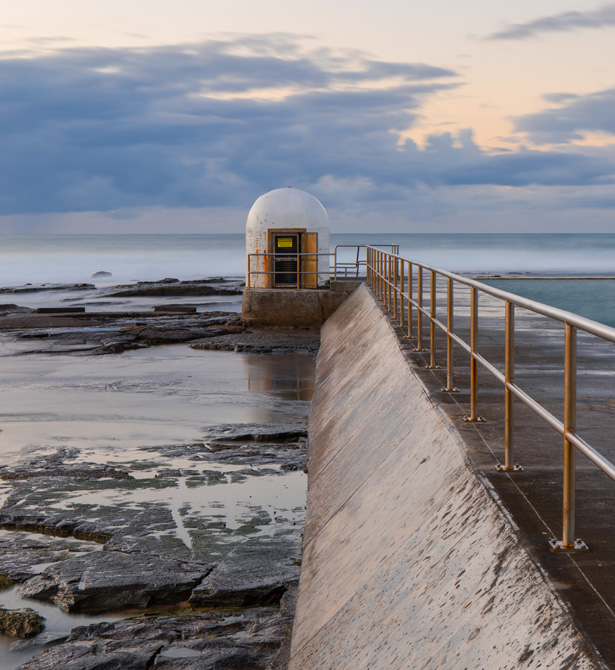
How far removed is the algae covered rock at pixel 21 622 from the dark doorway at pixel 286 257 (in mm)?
21208

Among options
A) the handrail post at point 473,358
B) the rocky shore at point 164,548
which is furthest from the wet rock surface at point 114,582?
the handrail post at point 473,358

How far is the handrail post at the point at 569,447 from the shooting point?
2.93 meters

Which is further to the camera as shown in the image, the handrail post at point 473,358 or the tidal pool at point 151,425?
the tidal pool at point 151,425

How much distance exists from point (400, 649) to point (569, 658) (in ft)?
3.00

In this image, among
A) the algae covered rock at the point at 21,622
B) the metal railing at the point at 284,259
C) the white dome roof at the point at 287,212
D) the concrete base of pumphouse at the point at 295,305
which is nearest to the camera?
the algae covered rock at the point at 21,622

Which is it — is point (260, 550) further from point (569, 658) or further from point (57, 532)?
point (569, 658)

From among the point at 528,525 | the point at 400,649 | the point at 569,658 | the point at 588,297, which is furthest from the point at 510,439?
the point at 588,297

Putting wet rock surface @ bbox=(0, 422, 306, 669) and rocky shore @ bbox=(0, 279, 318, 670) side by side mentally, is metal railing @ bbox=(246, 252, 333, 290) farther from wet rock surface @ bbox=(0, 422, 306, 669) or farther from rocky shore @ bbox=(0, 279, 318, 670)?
wet rock surface @ bbox=(0, 422, 306, 669)

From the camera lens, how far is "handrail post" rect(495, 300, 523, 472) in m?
3.99

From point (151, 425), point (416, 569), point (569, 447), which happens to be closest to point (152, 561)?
point (416, 569)

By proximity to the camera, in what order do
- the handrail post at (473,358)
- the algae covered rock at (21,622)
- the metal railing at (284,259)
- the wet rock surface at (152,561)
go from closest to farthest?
the wet rock surface at (152,561)
the algae covered rock at (21,622)
the handrail post at (473,358)
the metal railing at (284,259)

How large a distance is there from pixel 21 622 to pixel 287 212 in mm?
21914

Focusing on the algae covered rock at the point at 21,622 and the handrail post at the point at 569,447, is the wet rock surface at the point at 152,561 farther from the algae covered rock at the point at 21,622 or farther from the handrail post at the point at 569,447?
the handrail post at the point at 569,447

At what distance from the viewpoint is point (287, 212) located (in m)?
26.4
